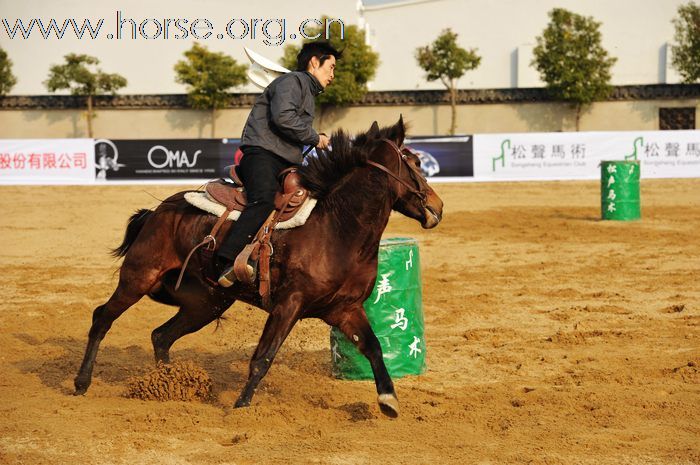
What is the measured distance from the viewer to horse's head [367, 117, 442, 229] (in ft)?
19.9

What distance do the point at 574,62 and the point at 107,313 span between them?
3626 centimetres

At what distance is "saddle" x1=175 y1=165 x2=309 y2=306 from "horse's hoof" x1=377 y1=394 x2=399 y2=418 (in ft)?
3.47

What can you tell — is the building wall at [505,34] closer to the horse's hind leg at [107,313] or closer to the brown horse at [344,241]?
the horse's hind leg at [107,313]

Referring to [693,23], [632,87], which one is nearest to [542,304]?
[632,87]

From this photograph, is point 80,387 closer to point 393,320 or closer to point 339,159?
point 393,320

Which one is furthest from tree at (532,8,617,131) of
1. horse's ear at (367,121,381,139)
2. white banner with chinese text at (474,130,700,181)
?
horse's ear at (367,121,381,139)

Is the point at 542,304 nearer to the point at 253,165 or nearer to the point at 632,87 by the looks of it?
the point at 253,165

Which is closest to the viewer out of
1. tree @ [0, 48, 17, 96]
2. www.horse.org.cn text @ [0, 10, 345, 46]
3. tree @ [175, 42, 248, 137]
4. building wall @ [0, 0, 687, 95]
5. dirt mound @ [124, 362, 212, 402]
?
dirt mound @ [124, 362, 212, 402]

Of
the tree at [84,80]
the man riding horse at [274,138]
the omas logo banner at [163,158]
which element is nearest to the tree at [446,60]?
the tree at [84,80]

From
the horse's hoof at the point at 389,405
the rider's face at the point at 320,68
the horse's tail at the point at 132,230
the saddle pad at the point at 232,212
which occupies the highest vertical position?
the rider's face at the point at 320,68

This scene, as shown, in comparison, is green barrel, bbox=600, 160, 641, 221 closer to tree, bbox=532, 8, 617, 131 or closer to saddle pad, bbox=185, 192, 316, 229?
saddle pad, bbox=185, 192, 316, 229

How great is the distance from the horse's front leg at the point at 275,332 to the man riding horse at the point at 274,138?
33 centimetres

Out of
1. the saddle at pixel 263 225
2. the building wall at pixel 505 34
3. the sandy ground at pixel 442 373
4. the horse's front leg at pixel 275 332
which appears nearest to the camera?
the sandy ground at pixel 442 373

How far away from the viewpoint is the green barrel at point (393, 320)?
23.6 feet
